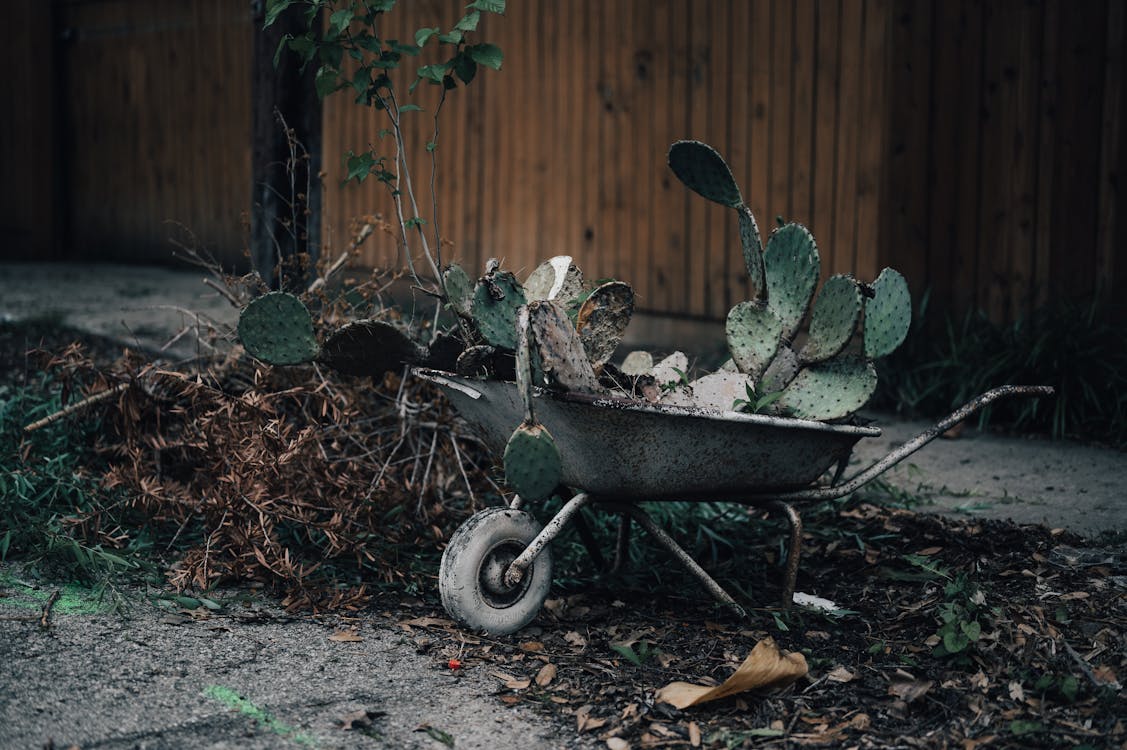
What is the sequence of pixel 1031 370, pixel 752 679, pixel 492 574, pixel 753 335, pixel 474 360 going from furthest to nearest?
1. pixel 1031 370
2. pixel 753 335
3. pixel 474 360
4. pixel 492 574
5. pixel 752 679

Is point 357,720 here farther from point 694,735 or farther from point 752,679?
point 752,679

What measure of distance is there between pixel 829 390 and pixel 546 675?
1077 mm

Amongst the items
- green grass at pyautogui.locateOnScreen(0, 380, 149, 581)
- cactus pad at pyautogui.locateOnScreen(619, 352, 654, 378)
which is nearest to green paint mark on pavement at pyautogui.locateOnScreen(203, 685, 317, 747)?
green grass at pyautogui.locateOnScreen(0, 380, 149, 581)

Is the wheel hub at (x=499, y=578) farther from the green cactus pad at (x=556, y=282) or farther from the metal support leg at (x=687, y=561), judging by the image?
the green cactus pad at (x=556, y=282)

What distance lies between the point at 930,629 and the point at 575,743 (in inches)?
40.8

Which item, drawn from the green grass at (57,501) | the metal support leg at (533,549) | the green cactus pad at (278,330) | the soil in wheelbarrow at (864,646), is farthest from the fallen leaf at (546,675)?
the green grass at (57,501)

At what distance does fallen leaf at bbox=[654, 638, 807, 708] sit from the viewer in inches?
99.3

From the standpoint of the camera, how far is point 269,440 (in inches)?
142

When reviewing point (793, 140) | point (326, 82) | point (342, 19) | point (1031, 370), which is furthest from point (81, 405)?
point (1031, 370)

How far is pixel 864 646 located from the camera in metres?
2.88

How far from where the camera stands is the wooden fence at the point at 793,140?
5.39m

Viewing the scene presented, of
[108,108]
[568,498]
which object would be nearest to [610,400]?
[568,498]

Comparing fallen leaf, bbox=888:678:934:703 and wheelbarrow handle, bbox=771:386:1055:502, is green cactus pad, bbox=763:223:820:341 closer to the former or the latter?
wheelbarrow handle, bbox=771:386:1055:502

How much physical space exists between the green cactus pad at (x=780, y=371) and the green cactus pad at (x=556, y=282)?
1.86ft
